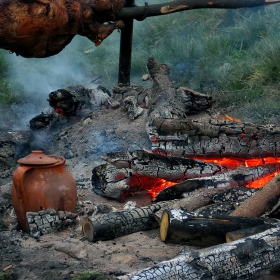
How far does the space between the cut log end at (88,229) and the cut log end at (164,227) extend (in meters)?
0.53

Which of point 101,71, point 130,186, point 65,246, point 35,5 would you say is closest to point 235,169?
point 130,186

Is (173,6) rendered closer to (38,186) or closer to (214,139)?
(214,139)

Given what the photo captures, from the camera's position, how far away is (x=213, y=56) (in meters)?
9.05

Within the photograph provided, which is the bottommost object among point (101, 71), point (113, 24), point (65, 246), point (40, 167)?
point (65, 246)

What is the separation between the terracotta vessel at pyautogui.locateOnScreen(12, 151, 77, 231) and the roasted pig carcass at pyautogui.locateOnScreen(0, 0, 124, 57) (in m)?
1.03

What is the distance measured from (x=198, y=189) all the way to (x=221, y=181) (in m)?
0.24

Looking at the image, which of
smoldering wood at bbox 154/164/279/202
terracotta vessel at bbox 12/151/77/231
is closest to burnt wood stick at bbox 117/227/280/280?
smoldering wood at bbox 154/164/279/202

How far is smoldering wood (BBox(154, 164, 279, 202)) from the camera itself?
192 inches

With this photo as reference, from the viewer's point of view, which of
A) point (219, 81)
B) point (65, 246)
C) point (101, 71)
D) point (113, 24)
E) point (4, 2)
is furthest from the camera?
point (101, 71)

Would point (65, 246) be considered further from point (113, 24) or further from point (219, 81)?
point (219, 81)

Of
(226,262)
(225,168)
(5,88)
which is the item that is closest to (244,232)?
(226,262)

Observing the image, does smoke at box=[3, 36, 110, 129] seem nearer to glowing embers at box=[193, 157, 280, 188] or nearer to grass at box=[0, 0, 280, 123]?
grass at box=[0, 0, 280, 123]

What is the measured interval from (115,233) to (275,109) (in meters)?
3.61

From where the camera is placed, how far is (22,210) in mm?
4555
